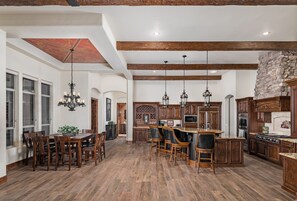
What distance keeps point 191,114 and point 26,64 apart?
8.27 metres

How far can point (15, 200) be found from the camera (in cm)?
437

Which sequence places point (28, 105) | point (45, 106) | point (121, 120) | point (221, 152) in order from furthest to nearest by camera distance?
point (121, 120), point (45, 106), point (28, 105), point (221, 152)

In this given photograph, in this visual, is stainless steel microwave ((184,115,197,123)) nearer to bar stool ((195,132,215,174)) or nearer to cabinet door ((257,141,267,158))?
cabinet door ((257,141,267,158))

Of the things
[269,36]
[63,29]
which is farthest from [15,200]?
[269,36]

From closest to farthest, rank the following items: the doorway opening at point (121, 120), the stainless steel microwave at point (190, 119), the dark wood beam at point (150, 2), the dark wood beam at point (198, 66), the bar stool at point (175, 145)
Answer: the dark wood beam at point (150, 2) → the bar stool at point (175, 145) → the dark wood beam at point (198, 66) → the stainless steel microwave at point (190, 119) → the doorway opening at point (121, 120)

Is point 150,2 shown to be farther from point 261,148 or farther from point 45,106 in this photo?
point 45,106

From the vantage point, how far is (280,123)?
816 centimetres

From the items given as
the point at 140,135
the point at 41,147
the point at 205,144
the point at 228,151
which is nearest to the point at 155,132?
the point at 205,144

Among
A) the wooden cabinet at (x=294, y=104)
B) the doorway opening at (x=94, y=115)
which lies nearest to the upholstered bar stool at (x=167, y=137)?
the wooden cabinet at (x=294, y=104)

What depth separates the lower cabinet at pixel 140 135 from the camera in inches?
498

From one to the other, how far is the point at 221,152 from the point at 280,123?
274 centimetres

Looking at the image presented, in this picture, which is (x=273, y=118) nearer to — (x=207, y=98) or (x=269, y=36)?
(x=207, y=98)

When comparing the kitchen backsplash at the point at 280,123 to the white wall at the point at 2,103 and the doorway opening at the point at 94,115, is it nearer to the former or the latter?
the white wall at the point at 2,103

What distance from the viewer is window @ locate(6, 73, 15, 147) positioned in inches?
272
